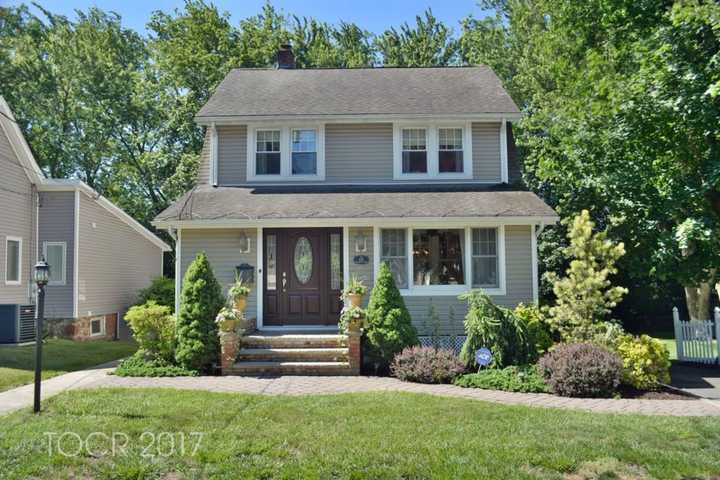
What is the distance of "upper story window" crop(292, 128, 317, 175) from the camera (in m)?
14.0

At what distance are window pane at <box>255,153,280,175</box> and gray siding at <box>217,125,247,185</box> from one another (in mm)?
317

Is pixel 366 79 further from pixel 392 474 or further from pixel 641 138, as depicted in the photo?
pixel 392 474

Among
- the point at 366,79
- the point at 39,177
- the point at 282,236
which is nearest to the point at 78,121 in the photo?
the point at 39,177

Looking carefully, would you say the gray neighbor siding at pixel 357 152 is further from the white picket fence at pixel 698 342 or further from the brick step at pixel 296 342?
the white picket fence at pixel 698 342

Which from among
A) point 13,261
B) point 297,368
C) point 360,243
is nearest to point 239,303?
point 297,368

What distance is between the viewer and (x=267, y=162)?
1399cm

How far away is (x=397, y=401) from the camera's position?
7.91 metres

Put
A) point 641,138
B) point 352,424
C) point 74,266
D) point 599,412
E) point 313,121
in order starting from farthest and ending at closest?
point 74,266
point 313,121
point 641,138
point 599,412
point 352,424

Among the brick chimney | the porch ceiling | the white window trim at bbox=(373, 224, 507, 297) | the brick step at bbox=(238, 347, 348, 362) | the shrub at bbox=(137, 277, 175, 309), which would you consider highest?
the brick chimney

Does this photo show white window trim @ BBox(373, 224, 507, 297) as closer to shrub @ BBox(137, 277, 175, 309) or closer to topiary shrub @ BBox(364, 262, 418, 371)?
topiary shrub @ BBox(364, 262, 418, 371)

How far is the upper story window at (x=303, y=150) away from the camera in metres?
14.0

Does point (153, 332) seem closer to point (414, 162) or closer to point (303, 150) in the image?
point (303, 150)

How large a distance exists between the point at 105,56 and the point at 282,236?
21158 millimetres

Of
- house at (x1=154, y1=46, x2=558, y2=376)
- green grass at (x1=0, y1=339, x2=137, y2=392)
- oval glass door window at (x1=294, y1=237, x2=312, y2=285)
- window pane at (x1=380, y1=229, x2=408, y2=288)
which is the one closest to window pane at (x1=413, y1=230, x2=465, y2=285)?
house at (x1=154, y1=46, x2=558, y2=376)
